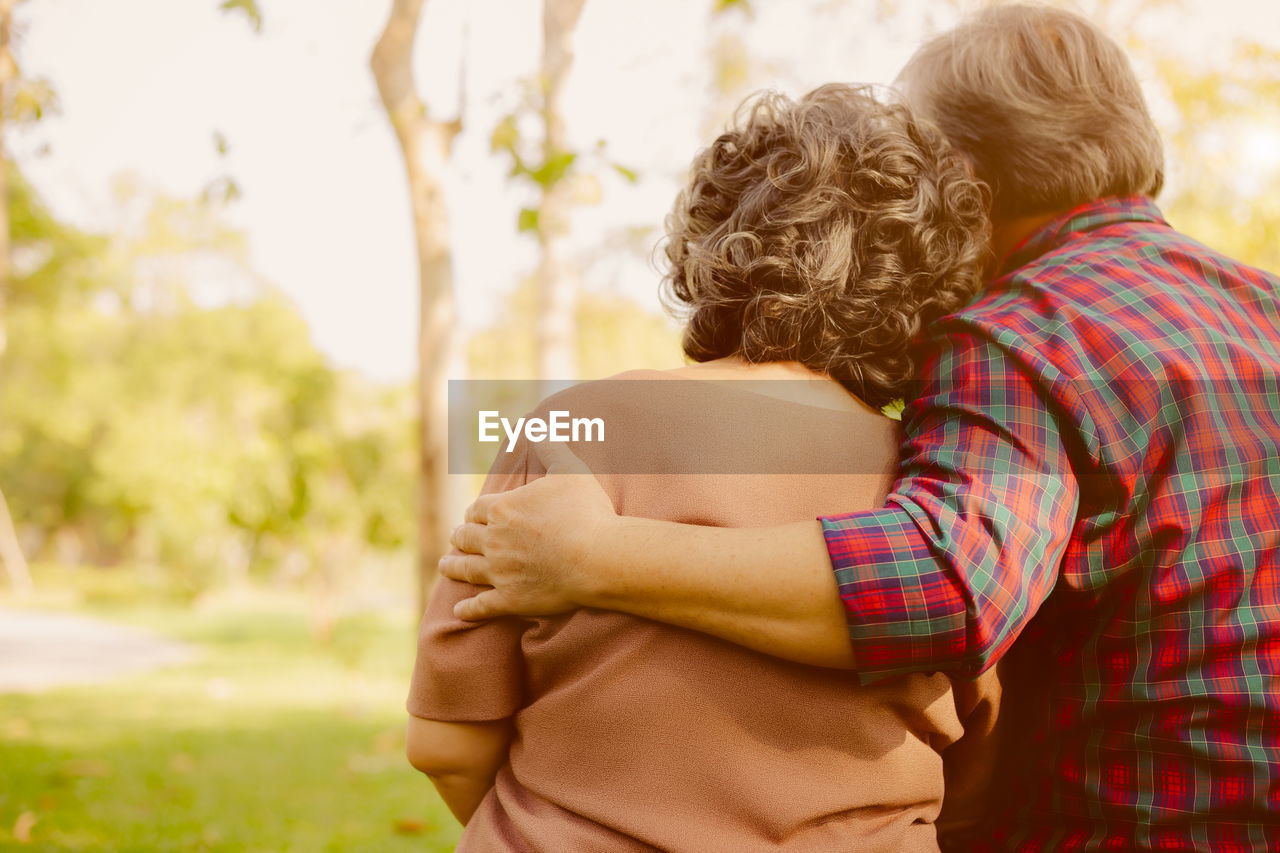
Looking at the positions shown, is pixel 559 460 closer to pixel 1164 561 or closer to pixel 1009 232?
pixel 1164 561

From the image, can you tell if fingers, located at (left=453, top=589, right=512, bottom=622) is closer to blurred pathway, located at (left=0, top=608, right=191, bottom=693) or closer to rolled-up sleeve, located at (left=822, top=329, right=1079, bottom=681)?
rolled-up sleeve, located at (left=822, top=329, right=1079, bottom=681)

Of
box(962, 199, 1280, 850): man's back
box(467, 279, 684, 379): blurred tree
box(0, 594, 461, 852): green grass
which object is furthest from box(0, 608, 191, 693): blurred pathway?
box(962, 199, 1280, 850): man's back

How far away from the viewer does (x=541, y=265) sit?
6.59 meters

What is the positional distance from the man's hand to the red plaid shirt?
34cm

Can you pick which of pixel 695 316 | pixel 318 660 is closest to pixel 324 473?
pixel 318 660

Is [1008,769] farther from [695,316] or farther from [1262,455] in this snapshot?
[695,316]

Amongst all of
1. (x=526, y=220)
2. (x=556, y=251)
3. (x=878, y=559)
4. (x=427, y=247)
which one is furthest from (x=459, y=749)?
(x=556, y=251)

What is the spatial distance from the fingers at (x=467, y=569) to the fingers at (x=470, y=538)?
1cm

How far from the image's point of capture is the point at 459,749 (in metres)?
1.58

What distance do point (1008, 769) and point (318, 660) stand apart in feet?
37.0

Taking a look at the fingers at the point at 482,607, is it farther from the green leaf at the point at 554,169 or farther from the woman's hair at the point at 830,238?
the green leaf at the point at 554,169

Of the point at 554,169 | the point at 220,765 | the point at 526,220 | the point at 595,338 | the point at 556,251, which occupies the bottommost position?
the point at 595,338

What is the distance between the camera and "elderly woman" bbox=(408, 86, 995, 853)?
1.40m

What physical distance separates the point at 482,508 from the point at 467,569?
0.31ft
